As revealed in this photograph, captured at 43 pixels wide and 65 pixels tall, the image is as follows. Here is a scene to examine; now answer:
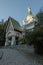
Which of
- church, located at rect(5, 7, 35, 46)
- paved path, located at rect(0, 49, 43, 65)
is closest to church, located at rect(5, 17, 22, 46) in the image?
church, located at rect(5, 7, 35, 46)

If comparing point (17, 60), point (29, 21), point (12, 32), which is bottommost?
point (17, 60)

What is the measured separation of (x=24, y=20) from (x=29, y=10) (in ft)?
10.1

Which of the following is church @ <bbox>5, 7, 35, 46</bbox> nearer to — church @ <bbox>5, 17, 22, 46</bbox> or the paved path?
church @ <bbox>5, 17, 22, 46</bbox>

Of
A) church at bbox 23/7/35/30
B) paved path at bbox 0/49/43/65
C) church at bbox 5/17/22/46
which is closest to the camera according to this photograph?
paved path at bbox 0/49/43/65

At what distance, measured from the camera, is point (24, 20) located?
28938 millimetres

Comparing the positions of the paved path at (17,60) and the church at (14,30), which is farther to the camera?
the church at (14,30)

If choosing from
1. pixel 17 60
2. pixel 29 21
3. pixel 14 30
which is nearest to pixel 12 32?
pixel 14 30

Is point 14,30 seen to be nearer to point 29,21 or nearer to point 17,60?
point 29,21

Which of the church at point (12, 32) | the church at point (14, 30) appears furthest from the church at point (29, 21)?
the church at point (12, 32)

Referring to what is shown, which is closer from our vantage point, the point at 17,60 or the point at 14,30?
the point at 17,60

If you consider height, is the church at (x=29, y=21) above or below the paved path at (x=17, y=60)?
above

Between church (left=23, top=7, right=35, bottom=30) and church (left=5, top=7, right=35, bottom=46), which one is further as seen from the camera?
church (left=5, top=7, right=35, bottom=46)

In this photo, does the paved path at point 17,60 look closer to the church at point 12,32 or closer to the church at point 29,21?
the church at point 29,21

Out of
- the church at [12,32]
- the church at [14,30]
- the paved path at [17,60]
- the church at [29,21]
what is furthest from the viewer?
the church at [12,32]
